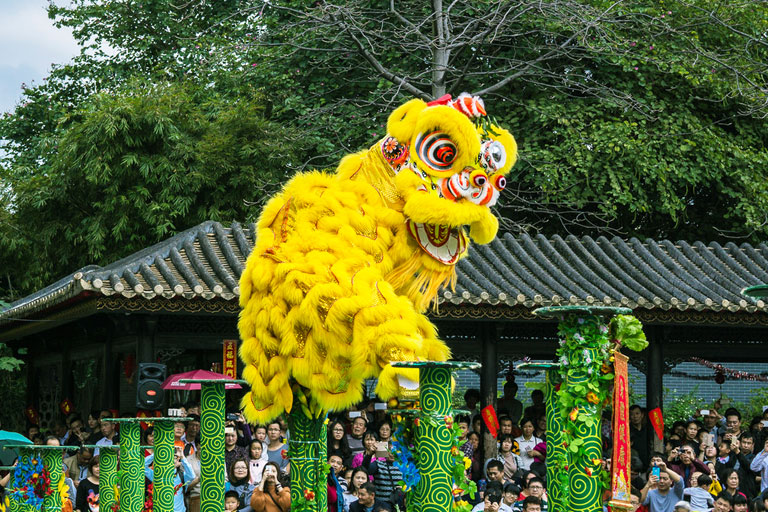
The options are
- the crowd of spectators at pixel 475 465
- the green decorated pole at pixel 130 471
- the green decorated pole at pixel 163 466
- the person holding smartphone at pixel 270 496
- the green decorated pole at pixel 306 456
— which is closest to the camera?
the green decorated pole at pixel 306 456

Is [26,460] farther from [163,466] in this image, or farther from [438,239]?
[438,239]

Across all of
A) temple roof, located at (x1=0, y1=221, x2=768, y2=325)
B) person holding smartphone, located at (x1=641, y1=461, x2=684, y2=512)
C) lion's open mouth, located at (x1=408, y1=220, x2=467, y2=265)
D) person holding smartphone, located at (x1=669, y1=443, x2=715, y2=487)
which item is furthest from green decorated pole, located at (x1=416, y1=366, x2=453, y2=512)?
temple roof, located at (x1=0, y1=221, x2=768, y2=325)

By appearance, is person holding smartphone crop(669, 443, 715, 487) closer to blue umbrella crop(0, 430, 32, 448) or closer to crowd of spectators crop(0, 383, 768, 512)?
crowd of spectators crop(0, 383, 768, 512)

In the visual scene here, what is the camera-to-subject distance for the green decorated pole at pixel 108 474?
28.3 ft

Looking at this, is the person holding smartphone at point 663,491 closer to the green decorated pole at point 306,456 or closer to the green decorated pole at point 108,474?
the green decorated pole at point 306,456

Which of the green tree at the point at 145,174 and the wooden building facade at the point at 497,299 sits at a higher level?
the green tree at the point at 145,174

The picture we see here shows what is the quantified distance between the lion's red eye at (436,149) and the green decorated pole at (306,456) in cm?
160

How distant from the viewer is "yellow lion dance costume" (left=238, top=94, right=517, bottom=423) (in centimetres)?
665

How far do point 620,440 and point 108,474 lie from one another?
4.55 meters

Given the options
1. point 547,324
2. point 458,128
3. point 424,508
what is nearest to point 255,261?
point 458,128

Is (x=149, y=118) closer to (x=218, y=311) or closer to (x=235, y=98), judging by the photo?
(x=235, y=98)

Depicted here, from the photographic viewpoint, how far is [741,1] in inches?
689

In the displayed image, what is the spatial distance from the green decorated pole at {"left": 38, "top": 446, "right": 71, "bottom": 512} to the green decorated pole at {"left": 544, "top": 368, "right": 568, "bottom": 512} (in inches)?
152


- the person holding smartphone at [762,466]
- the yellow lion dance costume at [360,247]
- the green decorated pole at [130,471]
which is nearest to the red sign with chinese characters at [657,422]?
the person holding smartphone at [762,466]
